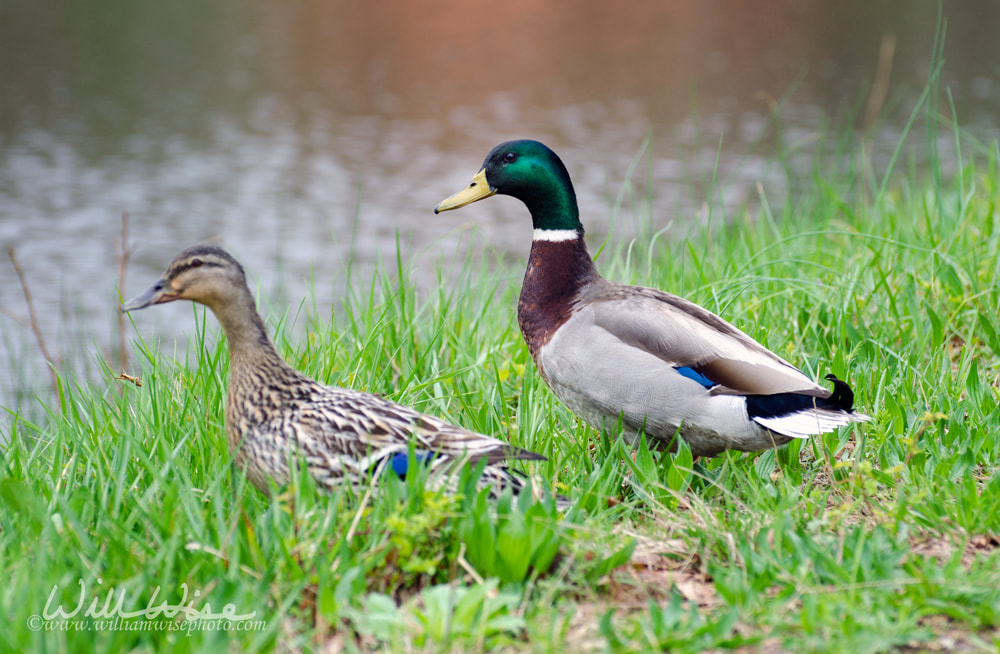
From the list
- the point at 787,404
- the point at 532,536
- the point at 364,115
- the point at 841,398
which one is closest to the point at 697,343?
the point at 787,404

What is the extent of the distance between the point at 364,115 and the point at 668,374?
45.9 ft

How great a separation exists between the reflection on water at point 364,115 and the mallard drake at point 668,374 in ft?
5.17

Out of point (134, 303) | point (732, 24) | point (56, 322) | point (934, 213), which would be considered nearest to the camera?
point (134, 303)

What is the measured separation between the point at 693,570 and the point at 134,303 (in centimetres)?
175

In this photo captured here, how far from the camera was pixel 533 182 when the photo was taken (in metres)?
4.14

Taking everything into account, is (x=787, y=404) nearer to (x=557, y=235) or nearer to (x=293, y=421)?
(x=557, y=235)

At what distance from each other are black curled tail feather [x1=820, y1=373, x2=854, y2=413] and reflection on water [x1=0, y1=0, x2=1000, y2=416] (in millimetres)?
2403

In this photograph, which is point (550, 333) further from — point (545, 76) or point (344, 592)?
point (545, 76)

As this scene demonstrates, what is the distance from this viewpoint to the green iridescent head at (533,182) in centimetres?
409

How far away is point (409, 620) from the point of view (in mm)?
2426

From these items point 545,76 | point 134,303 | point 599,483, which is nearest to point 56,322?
point 134,303

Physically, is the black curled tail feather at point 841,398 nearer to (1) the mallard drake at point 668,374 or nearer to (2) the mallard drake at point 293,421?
(1) the mallard drake at point 668,374

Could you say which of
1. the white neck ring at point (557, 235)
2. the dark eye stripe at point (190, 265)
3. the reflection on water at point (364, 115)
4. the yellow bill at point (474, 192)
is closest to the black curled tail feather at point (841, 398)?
the white neck ring at point (557, 235)

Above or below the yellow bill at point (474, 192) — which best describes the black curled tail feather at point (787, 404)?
below
